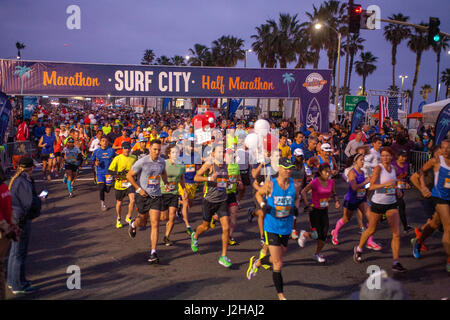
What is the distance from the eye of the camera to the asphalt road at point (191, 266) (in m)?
5.14

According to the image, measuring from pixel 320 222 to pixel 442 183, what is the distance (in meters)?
1.98

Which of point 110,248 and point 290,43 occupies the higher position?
point 290,43

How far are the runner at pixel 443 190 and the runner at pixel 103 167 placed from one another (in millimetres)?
6953

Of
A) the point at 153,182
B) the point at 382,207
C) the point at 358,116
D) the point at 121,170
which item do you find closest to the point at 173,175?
the point at 153,182

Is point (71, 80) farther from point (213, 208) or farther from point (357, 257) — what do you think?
point (357, 257)

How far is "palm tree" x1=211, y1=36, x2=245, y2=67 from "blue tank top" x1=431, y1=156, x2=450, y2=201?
60382 mm

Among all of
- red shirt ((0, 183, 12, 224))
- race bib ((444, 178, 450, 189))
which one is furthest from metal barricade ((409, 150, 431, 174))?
red shirt ((0, 183, 12, 224))

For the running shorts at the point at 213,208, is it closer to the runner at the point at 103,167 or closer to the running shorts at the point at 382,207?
the running shorts at the point at 382,207

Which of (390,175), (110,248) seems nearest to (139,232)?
(110,248)

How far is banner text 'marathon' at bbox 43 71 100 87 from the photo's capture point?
57.4 feet

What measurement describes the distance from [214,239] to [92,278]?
2730 mm

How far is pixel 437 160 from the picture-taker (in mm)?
6062

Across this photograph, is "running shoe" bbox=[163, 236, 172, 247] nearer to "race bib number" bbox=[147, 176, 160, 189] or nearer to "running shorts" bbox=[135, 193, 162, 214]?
"running shorts" bbox=[135, 193, 162, 214]
